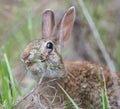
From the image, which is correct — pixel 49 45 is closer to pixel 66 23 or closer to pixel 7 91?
pixel 66 23

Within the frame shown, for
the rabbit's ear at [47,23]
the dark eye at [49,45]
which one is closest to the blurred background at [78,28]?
the rabbit's ear at [47,23]

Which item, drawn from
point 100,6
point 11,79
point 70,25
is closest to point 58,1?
point 100,6

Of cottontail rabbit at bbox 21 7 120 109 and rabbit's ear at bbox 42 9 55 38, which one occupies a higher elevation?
rabbit's ear at bbox 42 9 55 38

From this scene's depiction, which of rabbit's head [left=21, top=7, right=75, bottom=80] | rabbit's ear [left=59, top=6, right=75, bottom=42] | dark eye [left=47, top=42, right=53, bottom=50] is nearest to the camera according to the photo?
rabbit's head [left=21, top=7, right=75, bottom=80]

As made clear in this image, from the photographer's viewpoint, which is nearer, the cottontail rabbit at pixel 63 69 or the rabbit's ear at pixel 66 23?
the cottontail rabbit at pixel 63 69

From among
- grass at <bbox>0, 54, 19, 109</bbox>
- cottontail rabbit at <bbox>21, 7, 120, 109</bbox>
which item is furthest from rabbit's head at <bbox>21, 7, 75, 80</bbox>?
grass at <bbox>0, 54, 19, 109</bbox>

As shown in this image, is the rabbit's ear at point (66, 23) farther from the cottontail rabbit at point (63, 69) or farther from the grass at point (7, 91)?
the grass at point (7, 91)

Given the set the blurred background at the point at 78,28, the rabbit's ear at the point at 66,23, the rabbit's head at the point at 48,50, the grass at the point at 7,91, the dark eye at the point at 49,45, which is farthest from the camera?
the blurred background at the point at 78,28

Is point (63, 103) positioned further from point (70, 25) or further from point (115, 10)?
point (115, 10)

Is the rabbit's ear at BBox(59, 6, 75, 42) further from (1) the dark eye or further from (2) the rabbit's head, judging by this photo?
(1) the dark eye
